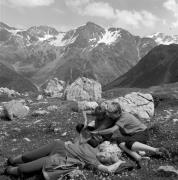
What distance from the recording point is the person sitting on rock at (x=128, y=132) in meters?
14.6

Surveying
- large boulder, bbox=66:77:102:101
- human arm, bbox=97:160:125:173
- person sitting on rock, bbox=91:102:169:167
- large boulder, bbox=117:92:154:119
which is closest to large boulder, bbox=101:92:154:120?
large boulder, bbox=117:92:154:119

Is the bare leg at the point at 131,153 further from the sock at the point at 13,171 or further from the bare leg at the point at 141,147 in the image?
the sock at the point at 13,171

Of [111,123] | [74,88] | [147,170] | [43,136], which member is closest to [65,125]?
[43,136]

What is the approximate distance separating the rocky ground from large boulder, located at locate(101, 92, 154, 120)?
0.79m

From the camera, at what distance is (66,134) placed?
76.3 ft

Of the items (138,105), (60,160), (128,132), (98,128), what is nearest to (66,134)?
(98,128)

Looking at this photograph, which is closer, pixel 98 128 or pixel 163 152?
pixel 163 152

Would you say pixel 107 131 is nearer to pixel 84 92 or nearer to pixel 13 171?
pixel 13 171

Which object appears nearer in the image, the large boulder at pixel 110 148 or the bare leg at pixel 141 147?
the large boulder at pixel 110 148

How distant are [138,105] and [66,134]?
9785 millimetres

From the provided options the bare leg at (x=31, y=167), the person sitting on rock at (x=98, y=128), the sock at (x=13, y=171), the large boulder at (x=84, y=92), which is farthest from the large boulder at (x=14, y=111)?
the bare leg at (x=31, y=167)

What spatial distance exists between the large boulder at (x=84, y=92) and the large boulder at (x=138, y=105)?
13.6m

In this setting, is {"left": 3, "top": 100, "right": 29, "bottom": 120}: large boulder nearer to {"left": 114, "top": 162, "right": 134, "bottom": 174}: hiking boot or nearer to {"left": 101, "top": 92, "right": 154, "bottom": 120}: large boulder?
{"left": 101, "top": 92, "right": 154, "bottom": 120}: large boulder

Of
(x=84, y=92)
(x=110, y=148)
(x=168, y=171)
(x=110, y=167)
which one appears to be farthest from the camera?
(x=84, y=92)
